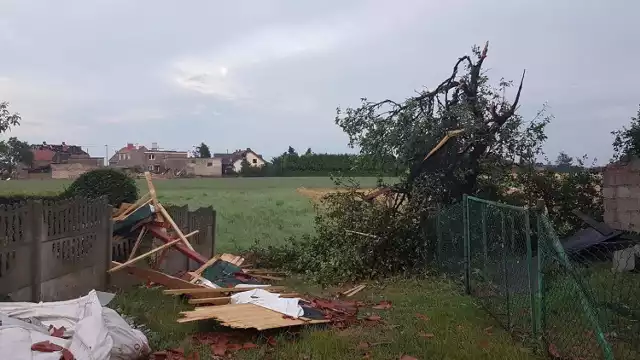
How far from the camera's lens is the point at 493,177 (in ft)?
34.9

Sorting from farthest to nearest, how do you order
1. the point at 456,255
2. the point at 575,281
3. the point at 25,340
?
the point at 456,255
the point at 575,281
the point at 25,340

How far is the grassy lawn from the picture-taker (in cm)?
478

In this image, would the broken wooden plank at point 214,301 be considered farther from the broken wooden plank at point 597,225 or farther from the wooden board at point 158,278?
the broken wooden plank at point 597,225

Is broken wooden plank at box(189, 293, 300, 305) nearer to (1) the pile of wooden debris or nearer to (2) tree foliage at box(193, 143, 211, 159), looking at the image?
(1) the pile of wooden debris

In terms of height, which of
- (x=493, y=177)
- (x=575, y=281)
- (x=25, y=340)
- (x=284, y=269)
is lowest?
(x=284, y=269)

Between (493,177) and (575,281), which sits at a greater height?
(493,177)

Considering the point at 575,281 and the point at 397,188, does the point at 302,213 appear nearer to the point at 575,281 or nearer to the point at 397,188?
the point at 397,188

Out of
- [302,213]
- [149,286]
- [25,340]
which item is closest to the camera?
[25,340]

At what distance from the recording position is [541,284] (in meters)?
4.59

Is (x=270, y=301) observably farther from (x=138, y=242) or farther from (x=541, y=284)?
(x=138, y=242)

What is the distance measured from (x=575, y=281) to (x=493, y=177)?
6.83 m

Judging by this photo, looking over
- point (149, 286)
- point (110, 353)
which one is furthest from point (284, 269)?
point (110, 353)

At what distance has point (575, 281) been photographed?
13.1 feet

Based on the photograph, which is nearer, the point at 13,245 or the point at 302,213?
the point at 13,245
